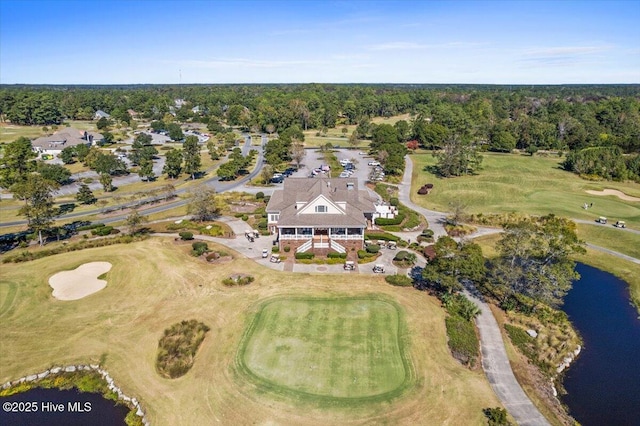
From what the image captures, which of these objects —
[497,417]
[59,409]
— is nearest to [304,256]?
[497,417]

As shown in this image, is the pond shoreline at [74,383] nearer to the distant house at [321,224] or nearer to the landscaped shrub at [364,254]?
the distant house at [321,224]

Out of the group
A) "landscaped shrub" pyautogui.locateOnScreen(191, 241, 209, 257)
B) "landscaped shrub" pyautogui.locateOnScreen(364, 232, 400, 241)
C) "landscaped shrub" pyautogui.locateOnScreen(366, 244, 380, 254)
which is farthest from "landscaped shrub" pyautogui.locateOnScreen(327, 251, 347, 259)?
"landscaped shrub" pyautogui.locateOnScreen(191, 241, 209, 257)

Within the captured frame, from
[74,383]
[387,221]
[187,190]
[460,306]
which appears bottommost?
[74,383]

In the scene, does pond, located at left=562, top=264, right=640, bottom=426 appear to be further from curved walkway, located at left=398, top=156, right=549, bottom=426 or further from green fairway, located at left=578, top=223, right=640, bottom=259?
green fairway, located at left=578, top=223, right=640, bottom=259

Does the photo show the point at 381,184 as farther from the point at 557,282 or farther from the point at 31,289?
the point at 31,289

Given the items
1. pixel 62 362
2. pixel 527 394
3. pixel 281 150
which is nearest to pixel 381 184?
pixel 281 150

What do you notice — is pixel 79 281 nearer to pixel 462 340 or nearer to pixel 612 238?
pixel 462 340

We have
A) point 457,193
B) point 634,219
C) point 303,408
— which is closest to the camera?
point 303,408
